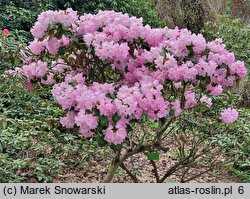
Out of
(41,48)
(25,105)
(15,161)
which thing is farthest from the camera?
(25,105)

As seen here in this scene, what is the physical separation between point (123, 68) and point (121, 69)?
0.5 inches

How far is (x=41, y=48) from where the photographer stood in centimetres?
263

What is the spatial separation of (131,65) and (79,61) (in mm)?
359

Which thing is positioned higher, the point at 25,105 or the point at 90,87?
the point at 25,105

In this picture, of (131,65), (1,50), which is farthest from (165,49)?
(1,50)

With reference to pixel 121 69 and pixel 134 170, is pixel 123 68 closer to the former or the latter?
pixel 121 69

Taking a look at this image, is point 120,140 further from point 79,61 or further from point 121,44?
point 79,61

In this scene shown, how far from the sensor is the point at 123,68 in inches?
99.2

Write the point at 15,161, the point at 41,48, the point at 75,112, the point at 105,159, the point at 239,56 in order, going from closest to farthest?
1. the point at 75,112
2. the point at 41,48
3. the point at 15,161
4. the point at 105,159
5. the point at 239,56

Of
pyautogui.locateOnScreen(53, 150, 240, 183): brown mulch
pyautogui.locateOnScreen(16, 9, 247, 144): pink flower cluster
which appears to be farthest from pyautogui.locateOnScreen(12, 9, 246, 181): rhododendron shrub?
pyautogui.locateOnScreen(53, 150, 240, 183): brown mulch

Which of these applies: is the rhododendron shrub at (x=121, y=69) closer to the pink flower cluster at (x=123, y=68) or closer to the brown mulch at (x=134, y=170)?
the pink flower cluster at (x=123, y=68)

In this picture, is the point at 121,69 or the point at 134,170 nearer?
the point at 121,69

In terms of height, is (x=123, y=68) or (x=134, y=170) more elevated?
(x=123, y=68)

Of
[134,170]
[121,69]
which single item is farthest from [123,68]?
[134,170]
